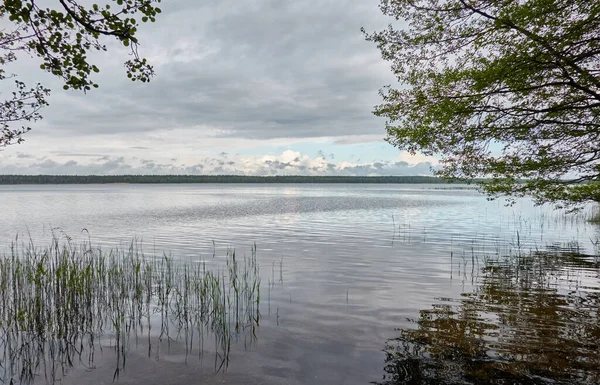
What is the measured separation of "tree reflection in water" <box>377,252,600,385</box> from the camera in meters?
6.94

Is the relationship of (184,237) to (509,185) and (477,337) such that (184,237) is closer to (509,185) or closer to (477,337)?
(509,185)

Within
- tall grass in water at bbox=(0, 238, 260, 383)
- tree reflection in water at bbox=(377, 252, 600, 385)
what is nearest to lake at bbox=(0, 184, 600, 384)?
tree reflection in water at bbox=(377, 252, 600, 385)

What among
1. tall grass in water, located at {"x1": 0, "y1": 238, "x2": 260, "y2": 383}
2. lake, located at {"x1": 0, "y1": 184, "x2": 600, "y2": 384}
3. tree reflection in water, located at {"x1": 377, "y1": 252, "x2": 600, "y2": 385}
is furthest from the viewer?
tall grass in water, located at {"x1": 0, "y1": 238, "x2": 260, "y2": 383}

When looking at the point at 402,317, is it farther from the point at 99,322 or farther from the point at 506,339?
the point at 99,322

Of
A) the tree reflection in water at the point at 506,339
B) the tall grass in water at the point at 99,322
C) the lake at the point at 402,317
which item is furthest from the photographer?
the tall grass in water at the point at 99,322

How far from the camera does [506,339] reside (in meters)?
8.51

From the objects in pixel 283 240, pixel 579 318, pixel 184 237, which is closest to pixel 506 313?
pixel 579 318

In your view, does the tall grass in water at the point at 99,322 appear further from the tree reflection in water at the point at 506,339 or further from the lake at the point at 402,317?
the tree reflection in water at the point at 506,339

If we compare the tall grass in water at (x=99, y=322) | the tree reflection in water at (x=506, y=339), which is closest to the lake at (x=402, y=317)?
the tree reflection in water at (x=506, y=339)

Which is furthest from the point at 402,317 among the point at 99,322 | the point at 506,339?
the point at 99,322

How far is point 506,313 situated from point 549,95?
8708mm

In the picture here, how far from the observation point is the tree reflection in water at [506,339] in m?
6.94

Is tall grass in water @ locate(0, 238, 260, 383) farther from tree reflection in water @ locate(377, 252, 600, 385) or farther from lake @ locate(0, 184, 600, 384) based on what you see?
tree reflection in water @ locate(377, 252, 600, 385)

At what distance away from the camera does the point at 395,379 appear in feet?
22.7
